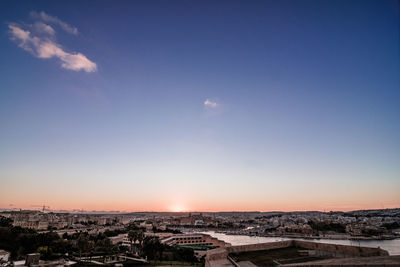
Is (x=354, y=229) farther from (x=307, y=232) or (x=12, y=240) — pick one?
(x=12, y=240)

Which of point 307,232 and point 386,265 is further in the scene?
point 307,232

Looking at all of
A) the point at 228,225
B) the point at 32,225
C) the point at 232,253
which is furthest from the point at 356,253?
the point at 228,225

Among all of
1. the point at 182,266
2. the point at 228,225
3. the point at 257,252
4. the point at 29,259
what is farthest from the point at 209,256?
the point at 228,225

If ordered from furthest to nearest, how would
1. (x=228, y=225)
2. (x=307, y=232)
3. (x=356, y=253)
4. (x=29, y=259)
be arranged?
(x=228, y=225) → (x=307, y=232) → (x=29, y=259) → (x=356, y=253)

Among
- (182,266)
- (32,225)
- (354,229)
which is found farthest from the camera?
(354,229)

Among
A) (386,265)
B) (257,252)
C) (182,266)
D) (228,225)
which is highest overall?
(386,265)

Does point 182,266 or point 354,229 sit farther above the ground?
point 182,266

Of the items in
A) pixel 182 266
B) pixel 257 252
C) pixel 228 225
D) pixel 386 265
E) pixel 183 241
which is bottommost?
pixel 228 225

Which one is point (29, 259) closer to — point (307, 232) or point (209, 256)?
point (209, 256)

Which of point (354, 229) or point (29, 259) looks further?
point (354, 229)
